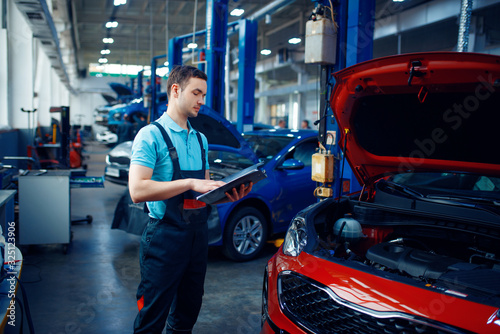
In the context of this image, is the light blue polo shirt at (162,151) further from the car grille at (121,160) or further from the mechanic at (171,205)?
the car grille at (121,160)

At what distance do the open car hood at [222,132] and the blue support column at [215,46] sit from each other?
200 cm

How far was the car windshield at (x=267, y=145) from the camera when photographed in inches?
211

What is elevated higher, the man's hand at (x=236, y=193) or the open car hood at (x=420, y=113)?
the open car hood at (x=420, y=113)

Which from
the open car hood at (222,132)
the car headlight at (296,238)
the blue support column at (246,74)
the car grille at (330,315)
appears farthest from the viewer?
the blue support column at (246,74)

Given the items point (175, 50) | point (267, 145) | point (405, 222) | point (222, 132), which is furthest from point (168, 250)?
point (175, 50)

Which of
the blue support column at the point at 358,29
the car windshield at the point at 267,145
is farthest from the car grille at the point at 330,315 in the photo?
the car windshield at the point at 267,145

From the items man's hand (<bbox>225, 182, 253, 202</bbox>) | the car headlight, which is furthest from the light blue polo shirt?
the car headlight

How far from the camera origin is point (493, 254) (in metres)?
2.13

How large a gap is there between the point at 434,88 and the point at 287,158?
2.89 m

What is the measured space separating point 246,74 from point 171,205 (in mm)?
5896

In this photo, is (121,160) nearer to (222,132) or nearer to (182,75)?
(222,132)

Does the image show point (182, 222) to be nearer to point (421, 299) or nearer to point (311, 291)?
point (311, 291)

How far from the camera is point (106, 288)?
3832 mm

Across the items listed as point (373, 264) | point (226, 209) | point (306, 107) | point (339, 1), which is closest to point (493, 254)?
point (373, 264)
